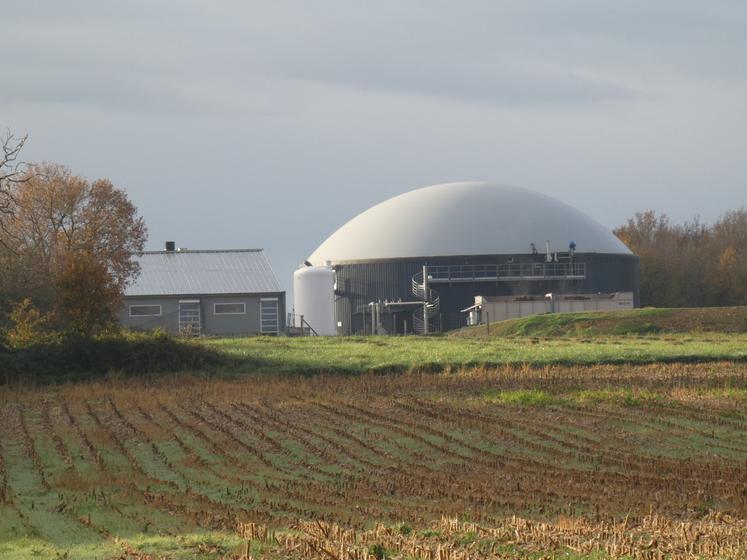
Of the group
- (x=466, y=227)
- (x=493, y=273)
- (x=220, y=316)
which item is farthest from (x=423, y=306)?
(x=220, y=316)

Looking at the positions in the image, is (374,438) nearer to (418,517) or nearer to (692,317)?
(418,517)

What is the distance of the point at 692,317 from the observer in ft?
170

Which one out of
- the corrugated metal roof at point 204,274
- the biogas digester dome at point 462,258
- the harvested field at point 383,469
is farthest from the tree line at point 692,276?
the harvested field at point 383,469

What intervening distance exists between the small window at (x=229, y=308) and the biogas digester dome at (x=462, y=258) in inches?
303

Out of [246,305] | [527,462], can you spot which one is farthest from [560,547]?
[246,305]

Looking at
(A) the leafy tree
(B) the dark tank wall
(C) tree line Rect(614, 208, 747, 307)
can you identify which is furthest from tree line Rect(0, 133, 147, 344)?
(C) tree line Rect(614, 208, 747, 307)

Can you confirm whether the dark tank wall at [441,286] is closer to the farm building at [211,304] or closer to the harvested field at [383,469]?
the farm building at [211,304]

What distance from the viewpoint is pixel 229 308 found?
203ft

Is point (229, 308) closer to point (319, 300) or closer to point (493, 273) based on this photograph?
point (319, 300)

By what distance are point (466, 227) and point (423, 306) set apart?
5.42m

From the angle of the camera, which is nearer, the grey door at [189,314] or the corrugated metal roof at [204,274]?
the grey door at [189,314]

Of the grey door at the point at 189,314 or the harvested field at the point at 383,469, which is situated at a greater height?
the grey door at the point at 189,314

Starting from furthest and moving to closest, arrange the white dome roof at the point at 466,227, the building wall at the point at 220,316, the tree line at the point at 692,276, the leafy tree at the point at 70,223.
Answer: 1. the tree line at the point at 692,276
2. the white dome roof at the point at 466,227
3. the building wall at the point at 220,316
4. the leafy tree at the point at 70,223

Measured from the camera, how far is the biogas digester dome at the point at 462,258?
6525cm
